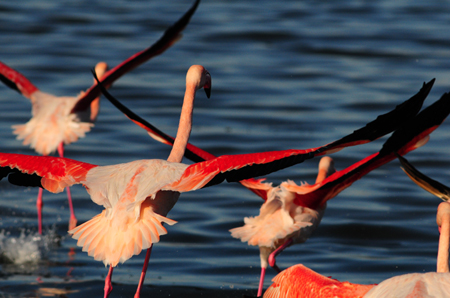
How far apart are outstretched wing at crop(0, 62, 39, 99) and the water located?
1411 mm

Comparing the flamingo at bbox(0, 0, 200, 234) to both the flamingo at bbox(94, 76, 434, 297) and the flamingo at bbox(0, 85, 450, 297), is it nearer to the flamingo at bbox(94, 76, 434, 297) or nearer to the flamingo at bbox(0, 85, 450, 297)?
the flamingo at bbox(94, 76, 434, 297)

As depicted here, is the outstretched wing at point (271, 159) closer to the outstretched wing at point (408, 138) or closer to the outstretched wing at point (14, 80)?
the outstretched wing at point (408, 138)

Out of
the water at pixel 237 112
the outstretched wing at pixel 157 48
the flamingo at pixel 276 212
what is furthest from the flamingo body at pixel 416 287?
the outstretched wing at pixel 157 48

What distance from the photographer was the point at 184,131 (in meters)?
5.70

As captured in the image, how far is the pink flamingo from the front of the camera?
377 cm

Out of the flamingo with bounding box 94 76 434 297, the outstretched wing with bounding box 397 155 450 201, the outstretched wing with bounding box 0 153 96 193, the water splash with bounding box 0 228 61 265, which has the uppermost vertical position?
the outstretched wing with bounding box 397 155 450 201

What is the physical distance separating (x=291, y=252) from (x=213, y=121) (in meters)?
5.79

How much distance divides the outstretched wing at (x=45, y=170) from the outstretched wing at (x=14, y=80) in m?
4.52

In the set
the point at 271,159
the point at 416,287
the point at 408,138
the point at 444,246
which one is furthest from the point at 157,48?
the point at 416,287

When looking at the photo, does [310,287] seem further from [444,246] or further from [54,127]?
[54,127]

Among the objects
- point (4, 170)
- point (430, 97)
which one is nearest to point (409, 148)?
point (4, 170)

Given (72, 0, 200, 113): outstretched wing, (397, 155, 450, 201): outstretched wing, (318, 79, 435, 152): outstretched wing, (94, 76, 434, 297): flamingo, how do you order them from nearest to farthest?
(318, 79, 435, 152): outstretched wing → (397, 155, 450, 201): outstretched wing → (94, 76, 434, 297): flamingo → (72, 0, 200, 113): outstretched wing

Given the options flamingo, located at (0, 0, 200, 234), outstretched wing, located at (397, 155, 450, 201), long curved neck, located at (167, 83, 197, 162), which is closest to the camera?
outstretched wing, located at (397, 155, 450, 201)

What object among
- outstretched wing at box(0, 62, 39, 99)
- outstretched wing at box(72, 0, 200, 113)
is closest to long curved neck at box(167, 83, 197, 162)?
outstretched wing at box(72, 0, 200, 113)
